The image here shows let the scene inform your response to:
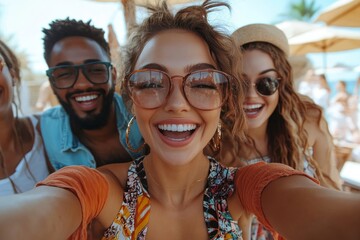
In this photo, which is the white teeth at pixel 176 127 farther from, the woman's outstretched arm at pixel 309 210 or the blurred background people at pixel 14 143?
the blurred background people at pixel 14 143

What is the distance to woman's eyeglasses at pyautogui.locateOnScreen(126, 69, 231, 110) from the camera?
131cm

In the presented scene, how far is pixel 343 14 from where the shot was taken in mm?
5246

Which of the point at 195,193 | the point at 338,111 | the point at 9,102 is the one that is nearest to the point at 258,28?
the point at 195,193

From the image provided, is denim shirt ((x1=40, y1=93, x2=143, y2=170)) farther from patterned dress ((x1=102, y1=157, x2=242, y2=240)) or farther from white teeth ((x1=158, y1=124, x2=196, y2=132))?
white teeth ((x1=158, y1=124, x2=196, y2=132))

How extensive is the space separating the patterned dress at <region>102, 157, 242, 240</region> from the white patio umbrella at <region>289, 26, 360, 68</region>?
588 centimetres

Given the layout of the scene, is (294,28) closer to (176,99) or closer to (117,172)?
(176,99)

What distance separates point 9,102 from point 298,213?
2116mm

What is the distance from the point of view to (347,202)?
0.94m

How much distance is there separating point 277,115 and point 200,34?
127cm

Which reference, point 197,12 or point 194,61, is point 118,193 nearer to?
point 194,61

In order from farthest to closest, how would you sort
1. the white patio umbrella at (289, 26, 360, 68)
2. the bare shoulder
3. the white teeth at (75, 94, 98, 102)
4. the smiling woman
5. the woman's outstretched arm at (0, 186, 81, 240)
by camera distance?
1. the white patio umbrella at (289, 26, 360, 68)
2. the white teeth at (75, 94, 98, 102)
3. the bare shoulder
4. the smiling woman
5. the woman's outstretched arm at (0, 186, 81, 240)

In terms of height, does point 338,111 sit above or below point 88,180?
below

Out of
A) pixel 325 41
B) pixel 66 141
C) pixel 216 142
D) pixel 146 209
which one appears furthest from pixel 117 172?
pixel 325 41

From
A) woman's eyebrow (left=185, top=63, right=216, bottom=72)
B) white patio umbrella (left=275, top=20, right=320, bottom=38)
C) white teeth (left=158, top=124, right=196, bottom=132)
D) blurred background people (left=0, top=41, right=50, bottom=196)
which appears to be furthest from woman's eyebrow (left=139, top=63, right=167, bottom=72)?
white patio umbrella (left=275, top=20, right=320, bottom=38)
